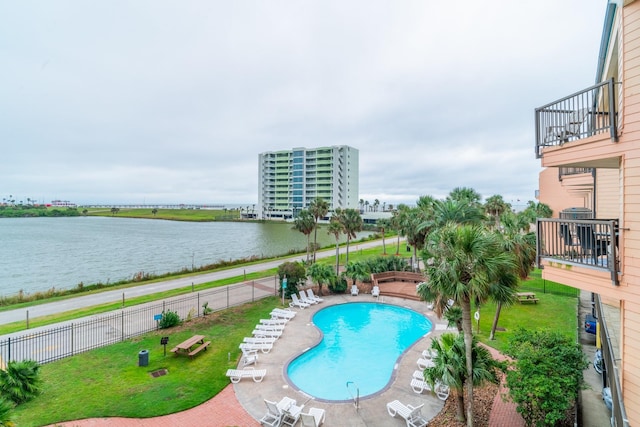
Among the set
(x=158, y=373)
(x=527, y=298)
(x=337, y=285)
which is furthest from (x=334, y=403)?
(x=527, y=298)

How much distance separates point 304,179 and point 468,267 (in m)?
108

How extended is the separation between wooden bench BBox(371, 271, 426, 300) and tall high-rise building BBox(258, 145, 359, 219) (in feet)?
255

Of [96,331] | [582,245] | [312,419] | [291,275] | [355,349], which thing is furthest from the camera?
[291,275]

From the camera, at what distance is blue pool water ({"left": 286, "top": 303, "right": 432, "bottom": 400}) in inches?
480

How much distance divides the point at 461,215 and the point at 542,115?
9.73m

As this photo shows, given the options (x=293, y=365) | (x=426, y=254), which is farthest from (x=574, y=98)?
(x=293, y=365)

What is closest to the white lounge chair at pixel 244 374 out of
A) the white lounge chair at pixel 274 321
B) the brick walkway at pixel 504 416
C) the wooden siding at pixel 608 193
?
the white lounge chair at pixel 274 321

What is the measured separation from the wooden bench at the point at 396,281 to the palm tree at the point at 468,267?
52.7ft

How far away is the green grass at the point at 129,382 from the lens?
959 centimetres

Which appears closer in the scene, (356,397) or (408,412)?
(408,412)

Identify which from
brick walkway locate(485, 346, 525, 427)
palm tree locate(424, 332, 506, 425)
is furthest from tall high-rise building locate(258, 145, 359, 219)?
palm tree locate(424, 332, 506, 425)

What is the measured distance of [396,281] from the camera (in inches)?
1061

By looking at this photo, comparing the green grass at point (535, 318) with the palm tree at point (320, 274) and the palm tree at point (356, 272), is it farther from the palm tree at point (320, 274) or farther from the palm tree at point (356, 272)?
the palm tree at point (320, 274)

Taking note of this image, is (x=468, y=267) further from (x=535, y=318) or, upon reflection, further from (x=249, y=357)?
(x=535, y=318)
